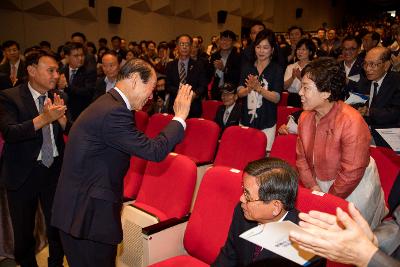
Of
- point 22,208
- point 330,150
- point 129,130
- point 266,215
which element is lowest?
point 22,208

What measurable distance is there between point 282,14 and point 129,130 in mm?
14563

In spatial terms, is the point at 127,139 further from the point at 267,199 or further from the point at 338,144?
the point at 338,144

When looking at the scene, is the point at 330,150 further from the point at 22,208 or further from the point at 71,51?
the point at 71,51

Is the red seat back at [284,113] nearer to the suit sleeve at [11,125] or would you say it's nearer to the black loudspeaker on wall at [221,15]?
the suit sleeve at [11,125]

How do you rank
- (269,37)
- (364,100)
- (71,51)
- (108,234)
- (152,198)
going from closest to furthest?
(108,234) → (152,198) → (364,100) → (269,37) → (71,51)

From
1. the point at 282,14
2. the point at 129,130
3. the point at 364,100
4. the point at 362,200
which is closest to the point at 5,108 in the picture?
the point at 129,130

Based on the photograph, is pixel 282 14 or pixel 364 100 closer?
pixel 364 100

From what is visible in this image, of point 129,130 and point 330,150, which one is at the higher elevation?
point 129,130

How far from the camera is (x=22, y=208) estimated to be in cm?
230

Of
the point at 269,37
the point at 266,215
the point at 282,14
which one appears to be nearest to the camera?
the point at 266,215

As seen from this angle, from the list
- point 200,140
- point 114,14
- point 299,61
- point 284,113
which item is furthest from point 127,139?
point 114,14

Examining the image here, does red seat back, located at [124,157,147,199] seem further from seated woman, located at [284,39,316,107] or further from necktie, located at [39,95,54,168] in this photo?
seated woman, located at [284,39,316,107]

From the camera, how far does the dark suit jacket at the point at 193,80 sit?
13.4 feet

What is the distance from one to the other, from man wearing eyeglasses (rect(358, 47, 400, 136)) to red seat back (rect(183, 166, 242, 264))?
1.37 meters
